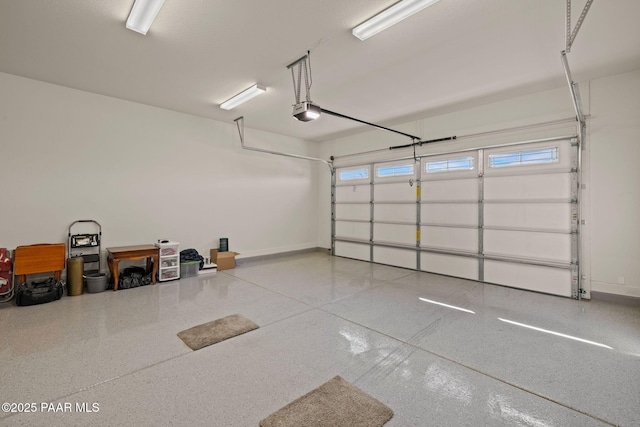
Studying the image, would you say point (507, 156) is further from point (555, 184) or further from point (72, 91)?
point (72, 91)

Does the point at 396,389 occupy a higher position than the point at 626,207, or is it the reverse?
the point at 626,207

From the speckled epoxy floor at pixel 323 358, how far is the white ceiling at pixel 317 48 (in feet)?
10.4

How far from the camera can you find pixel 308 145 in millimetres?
7914

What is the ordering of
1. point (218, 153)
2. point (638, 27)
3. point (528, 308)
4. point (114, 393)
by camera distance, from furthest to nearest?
point (218, 153)
point (528, 308)
point (638, 27)
point (114, 393)

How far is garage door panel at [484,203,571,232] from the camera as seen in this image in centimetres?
425

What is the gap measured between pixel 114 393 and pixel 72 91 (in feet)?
15.6

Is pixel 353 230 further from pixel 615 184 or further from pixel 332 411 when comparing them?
pixel 332 411

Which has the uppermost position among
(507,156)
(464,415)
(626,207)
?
(507,156)

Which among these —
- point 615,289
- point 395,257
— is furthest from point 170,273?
point 615,289

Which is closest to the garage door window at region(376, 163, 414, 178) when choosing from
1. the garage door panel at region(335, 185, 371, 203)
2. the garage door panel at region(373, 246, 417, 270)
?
the garage door panel at region(335, 185, 371, 203)

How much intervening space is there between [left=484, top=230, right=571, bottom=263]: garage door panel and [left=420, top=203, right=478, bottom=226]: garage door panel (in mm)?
394

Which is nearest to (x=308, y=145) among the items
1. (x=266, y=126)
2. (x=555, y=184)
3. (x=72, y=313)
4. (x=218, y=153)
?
(x=266, y=126)

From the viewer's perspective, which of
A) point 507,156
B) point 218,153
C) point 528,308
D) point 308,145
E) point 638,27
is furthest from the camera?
point 308,145

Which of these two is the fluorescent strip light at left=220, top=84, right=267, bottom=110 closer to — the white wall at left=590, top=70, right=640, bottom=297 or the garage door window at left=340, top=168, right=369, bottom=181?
the garage door window at left=340, top=168, right=369, bottom=181
